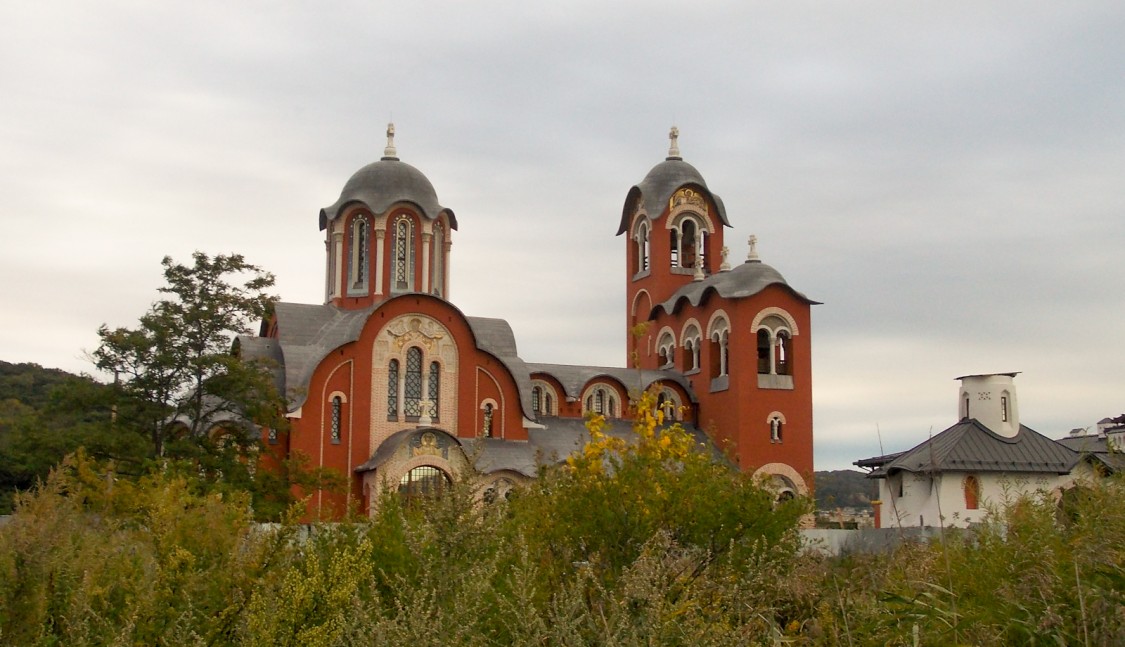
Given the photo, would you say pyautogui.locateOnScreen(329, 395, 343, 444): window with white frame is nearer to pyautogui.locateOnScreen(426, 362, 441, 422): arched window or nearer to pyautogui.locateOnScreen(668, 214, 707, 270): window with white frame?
pyautogui.locateOnScreen(426, 362, 441, 422): arched window

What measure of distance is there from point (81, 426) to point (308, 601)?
17581mm

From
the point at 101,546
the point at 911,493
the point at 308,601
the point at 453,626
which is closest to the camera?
the point at 453,626

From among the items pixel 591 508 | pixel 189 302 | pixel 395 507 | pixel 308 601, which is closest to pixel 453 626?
pixel 308 601

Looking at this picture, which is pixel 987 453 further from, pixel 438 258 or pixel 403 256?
pixel 403 256

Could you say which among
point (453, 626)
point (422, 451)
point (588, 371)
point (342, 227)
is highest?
point (342, 227)

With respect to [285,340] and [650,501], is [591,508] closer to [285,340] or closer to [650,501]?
[650,501]

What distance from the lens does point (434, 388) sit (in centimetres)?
2900

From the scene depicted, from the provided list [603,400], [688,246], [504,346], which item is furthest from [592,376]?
[688,246]

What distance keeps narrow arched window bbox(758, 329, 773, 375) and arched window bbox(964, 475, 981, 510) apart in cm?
652

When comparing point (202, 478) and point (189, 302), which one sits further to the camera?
point (189, 302)

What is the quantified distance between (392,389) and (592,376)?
6901 millimetres

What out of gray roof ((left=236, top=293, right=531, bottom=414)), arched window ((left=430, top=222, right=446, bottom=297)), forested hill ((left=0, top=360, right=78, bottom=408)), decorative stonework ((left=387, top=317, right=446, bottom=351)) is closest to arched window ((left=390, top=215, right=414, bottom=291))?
arched window ((left=430, top=222, right=446, bottom=297))

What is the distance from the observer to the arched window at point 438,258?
3203 cm

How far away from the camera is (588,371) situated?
33969 millimetres
